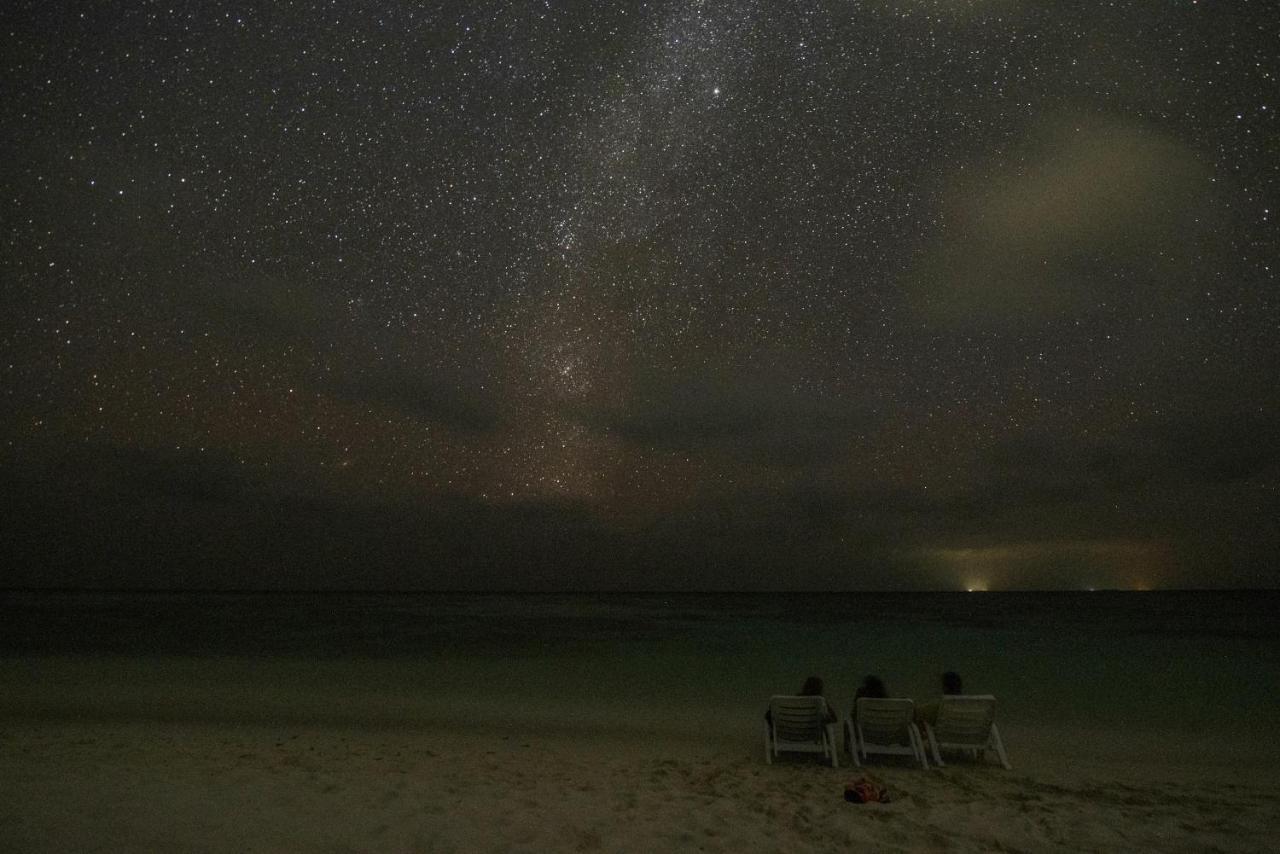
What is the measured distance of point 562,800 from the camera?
20.7ft

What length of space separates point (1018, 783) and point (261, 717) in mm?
10414

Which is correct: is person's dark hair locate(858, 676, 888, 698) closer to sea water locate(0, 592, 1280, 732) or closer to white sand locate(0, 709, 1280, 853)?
white sand locate(0, 709, 1280, 853)

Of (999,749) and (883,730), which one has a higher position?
(883,730)

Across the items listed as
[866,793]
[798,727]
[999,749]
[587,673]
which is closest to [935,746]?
[999,749]

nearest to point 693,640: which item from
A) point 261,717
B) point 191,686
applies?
point 191,686

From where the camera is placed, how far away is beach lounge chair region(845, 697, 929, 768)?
26.1 ft

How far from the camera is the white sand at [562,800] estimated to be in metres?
5.25

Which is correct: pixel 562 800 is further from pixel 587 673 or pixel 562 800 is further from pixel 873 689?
pixel 587 673

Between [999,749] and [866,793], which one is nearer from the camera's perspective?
[866,793]

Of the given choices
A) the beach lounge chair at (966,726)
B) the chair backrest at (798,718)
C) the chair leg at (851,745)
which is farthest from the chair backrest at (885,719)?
the chair backrest at (798,718)

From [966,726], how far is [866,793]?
2.50 metres

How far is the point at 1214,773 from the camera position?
28.2 feet

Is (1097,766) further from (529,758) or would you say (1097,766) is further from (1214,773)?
(529,758)

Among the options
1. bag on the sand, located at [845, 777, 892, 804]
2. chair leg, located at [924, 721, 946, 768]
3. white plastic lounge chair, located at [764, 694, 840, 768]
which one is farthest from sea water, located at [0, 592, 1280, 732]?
bag on the sand, located at [845, 777, 892, 804]
